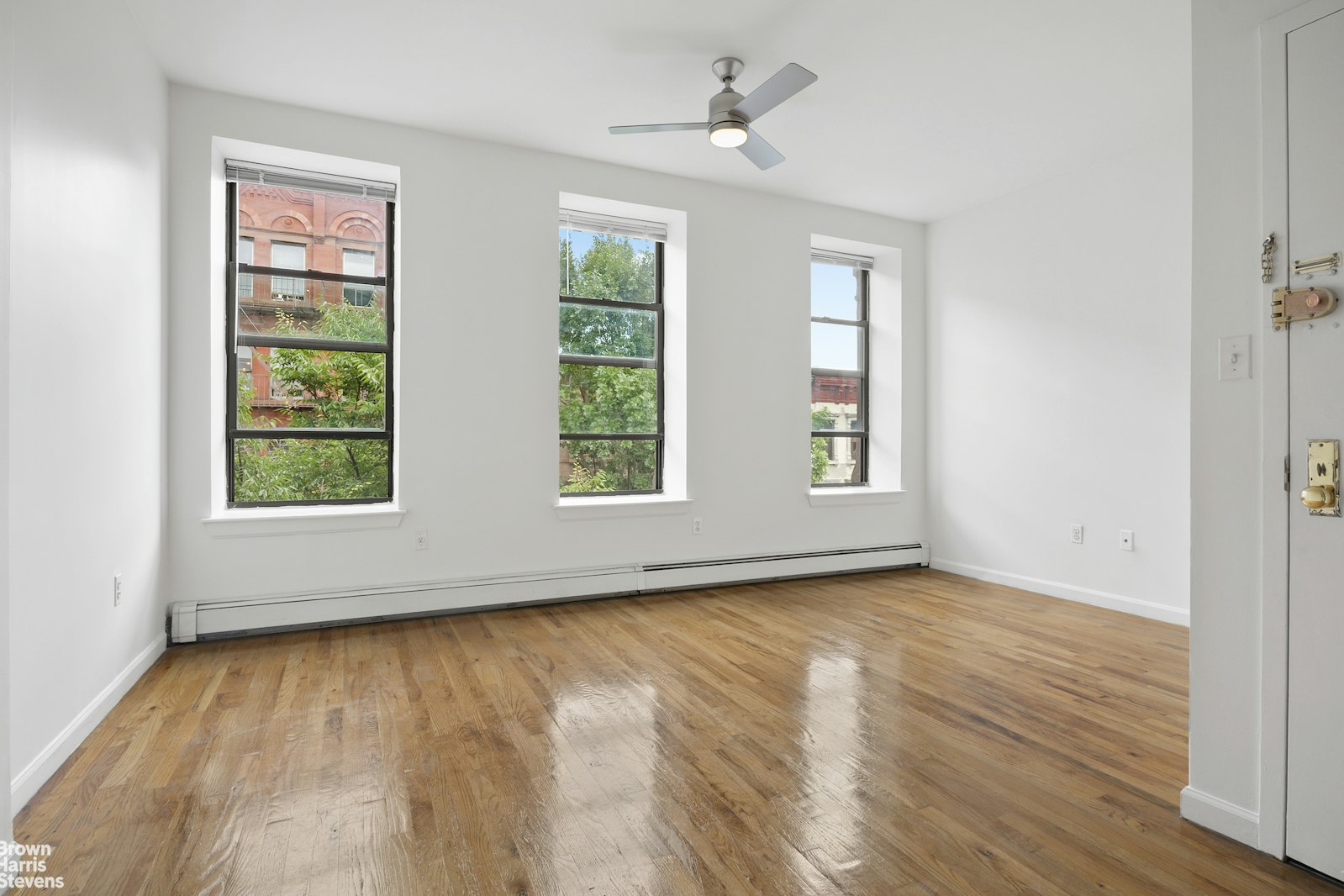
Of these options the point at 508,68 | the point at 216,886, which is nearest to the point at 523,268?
the point at 508,68

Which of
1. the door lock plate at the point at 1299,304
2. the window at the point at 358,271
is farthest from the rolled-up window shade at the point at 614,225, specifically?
the door lock plate at the point at 1299,304

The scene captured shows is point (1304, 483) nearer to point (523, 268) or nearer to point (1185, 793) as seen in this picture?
point (1185, 793)

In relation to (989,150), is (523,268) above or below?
below

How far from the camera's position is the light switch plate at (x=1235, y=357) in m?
1.74

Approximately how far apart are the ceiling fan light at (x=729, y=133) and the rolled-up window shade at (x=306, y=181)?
77.5 inches

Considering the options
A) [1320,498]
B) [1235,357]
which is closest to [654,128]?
[1235,357]

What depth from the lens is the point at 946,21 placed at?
9.43 feet

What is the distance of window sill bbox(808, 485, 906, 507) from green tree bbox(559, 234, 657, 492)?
1.27 meters

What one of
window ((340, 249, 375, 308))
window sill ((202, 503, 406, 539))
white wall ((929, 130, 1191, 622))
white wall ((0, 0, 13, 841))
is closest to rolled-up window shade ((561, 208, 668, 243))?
window ((340, 249, 375, 308))

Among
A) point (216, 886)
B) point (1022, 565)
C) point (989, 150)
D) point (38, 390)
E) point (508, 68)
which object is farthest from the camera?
point (1022, 565)

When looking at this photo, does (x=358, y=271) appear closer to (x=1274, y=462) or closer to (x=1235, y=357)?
(x=1235, y=357)

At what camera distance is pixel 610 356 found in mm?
4691

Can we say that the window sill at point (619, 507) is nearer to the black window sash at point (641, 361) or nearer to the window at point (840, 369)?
the black window sash at point (641, 361)

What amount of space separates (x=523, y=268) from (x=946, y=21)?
251 cm
